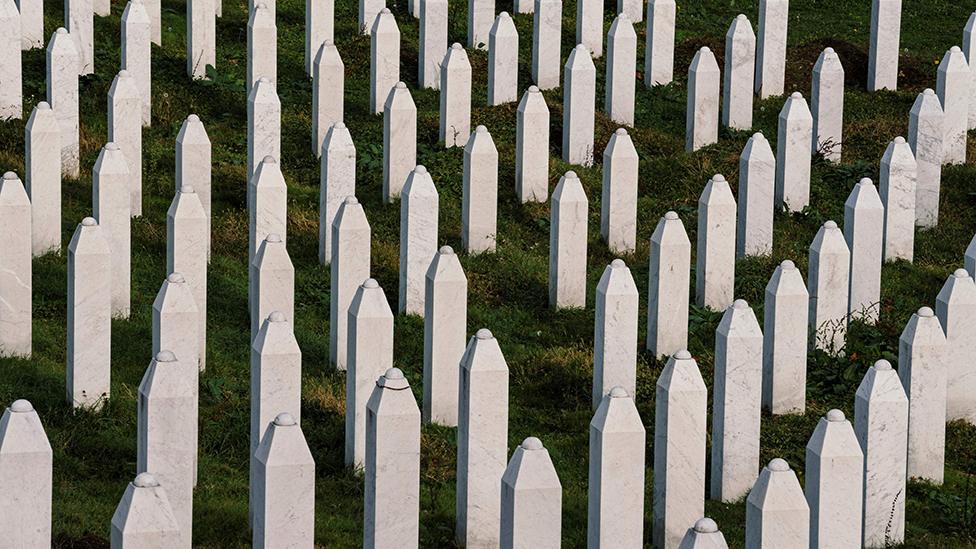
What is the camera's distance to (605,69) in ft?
47.2

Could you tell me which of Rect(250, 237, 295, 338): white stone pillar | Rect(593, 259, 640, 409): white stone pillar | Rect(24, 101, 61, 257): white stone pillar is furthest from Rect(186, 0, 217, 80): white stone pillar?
Rect(593, 259, 640, 409): white stone pillar

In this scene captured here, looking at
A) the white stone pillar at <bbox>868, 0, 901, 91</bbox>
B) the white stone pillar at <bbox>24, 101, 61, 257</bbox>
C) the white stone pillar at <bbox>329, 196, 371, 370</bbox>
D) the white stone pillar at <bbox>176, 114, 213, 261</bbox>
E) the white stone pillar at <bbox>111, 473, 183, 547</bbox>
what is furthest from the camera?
the white stone pillar at <bbox>868, 0, 901, 91</bbox>

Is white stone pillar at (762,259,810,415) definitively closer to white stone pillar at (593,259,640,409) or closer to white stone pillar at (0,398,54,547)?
white stone pillar at (593,259,640,409)

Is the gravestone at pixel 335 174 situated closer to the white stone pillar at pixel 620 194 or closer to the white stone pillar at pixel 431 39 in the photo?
the white stone pillar at pixel 620 194

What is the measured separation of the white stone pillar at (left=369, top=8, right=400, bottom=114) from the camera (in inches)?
533

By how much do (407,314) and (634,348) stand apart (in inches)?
64.2

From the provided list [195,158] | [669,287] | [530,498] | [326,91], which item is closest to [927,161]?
[669,287]

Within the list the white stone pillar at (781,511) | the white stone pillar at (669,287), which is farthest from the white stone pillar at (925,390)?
the white stone pillar at (781,511)

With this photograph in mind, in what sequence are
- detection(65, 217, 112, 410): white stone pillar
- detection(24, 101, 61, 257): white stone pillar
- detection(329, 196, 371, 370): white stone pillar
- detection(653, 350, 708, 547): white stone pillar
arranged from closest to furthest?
detection(653, 350, 708, 547): white stone pillar, detection(65, 217, 112, 410): white stone pillar, detection(329, 196, 371, 370): white stone pillar, detection(24, 101, 61, 257): white stone pillar

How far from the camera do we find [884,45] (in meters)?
14.6

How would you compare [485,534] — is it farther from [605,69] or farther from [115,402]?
[605,69]

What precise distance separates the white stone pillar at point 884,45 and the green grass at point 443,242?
0.61ft

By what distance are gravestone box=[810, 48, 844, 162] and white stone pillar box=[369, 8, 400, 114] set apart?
2779 millimetres

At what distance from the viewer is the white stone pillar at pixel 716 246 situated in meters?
10.7
